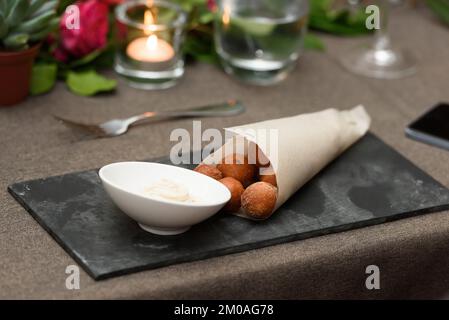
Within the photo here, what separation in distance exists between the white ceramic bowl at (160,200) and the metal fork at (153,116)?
182mm

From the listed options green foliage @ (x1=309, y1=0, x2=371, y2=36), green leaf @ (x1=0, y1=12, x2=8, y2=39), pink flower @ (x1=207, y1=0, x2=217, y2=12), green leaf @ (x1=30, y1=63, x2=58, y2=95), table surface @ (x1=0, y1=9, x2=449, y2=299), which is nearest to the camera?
table surface @ (x1=0, y1=9, x2=449, y2=299)

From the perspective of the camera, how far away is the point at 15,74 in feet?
3.07

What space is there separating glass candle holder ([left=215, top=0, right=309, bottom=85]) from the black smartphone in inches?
7.1

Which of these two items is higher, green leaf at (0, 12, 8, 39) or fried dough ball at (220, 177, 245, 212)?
green leaf at (0, 12, 8, 39)

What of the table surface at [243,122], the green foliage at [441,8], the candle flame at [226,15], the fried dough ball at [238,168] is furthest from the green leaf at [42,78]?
the green foliage at [441,8]

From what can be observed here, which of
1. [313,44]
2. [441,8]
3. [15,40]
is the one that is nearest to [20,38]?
[15,40]

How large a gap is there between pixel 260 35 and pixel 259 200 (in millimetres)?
357

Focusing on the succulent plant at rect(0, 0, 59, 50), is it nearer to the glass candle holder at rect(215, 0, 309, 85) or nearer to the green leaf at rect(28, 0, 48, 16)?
the green leaf at rect(28, 0, 48, 16)

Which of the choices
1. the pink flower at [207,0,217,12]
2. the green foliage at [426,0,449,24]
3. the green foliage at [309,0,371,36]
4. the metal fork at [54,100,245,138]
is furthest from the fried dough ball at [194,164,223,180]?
the green foliage at [426,0,449,24]

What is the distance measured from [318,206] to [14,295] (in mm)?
293

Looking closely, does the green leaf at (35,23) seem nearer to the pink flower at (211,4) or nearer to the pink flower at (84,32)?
the pink flower at (84,32)

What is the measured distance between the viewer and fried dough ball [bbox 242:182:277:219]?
0.73 m

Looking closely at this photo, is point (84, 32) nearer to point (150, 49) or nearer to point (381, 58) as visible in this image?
point (150, 49)

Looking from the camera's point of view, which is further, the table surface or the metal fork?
the metal fork
